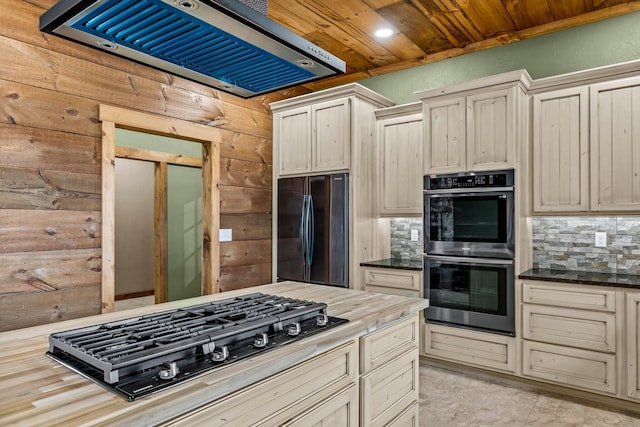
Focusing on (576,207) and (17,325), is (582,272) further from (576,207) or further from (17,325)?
(17,325)

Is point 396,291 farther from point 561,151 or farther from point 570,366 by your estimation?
point 561,151

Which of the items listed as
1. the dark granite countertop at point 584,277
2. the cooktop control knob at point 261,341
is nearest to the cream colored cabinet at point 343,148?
the dark granite countertop at point 584,277

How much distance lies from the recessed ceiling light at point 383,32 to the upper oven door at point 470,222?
57.7 inches

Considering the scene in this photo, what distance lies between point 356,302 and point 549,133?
2311 millimetres

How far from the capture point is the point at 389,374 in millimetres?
1963

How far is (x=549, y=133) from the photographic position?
3285 mm

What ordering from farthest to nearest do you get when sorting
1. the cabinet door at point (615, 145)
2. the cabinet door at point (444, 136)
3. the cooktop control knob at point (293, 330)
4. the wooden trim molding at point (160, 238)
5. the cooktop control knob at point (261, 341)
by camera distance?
the wooden trim molding at point (160, 238) < the cabinet door at point (444, 136) < the cabinet door at point (615, 145) < the cooktop control knob at point (293, 330) < the cooktop control knob at point (261, 341)

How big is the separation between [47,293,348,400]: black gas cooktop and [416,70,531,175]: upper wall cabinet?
7.51 feet

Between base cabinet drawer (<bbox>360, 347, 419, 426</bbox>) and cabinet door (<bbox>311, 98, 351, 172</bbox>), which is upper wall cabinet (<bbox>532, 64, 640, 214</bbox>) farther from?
base cabinet drawer (<bbox>360, 347, 419, 426</bbox>)

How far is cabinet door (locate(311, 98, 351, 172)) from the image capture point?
3.95m

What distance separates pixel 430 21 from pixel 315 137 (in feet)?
4.81

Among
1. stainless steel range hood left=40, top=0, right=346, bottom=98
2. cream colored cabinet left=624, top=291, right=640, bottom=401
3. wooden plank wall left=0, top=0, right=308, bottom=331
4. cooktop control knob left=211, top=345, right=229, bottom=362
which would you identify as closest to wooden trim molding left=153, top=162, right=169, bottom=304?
wooden plank wall left=0, top=0, right=308, bottom=331

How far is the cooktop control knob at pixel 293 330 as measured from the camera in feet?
4.86

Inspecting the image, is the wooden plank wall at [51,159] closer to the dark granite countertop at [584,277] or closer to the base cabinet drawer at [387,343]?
the base cabinet drawer at [387,343]
